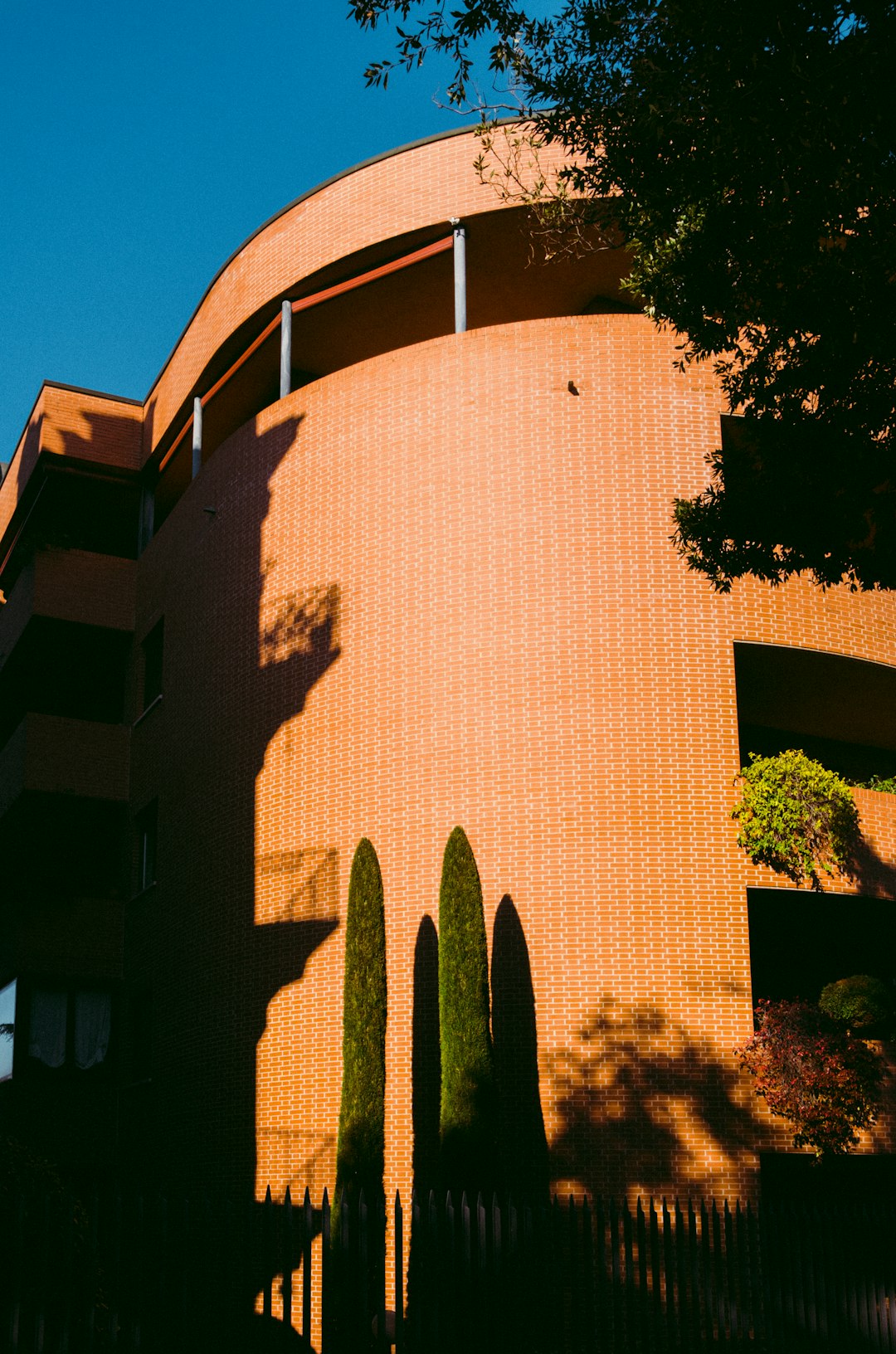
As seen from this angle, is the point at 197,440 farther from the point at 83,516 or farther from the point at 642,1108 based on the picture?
the point at 642,1108

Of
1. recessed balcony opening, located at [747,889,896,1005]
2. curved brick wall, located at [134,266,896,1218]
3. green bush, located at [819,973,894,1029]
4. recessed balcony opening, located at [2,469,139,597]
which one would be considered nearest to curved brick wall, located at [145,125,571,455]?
curved brick wall, located at [134,266,896,1218]

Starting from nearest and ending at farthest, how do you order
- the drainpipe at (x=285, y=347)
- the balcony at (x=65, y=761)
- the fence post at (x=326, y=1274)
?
the fence post at (x=326, y=1274) → the drainpipe at (x=285, y=347) → the balcony at (x=65, y=761)

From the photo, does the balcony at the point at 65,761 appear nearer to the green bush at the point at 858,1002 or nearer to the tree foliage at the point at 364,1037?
the tree foliage at the point at 364,1037

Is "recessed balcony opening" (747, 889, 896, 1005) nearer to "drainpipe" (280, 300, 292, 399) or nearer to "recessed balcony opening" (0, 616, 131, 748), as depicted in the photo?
"drainpipe" (280, 300, 292, 399)

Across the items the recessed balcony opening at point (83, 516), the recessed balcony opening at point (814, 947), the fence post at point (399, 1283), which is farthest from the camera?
the recessed balcony opening at point (83, 516)

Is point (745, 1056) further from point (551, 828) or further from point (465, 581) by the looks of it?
point (465, 581)

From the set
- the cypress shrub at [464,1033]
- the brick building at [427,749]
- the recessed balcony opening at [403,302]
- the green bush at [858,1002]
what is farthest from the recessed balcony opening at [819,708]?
the recessed balcony opening at [403,302]

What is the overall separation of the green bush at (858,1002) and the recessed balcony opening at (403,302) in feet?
37.8

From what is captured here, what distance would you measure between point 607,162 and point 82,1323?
10.3 metres

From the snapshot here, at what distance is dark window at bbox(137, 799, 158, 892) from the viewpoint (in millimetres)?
25016

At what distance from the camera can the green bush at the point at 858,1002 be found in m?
17.5

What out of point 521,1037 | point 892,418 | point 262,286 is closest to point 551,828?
point 521,1037

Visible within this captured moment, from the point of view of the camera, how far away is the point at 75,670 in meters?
28.2

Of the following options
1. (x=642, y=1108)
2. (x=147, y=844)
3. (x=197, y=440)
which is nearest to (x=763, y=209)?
(x=642, y=1108)
